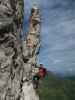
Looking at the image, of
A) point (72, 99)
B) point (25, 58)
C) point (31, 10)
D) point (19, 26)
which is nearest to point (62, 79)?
point (72, 99)

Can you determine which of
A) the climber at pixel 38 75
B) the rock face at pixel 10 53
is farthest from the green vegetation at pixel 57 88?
the rock face at pixel 10 53

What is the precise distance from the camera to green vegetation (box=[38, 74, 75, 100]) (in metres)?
14.1

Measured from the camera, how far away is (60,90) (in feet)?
49.2

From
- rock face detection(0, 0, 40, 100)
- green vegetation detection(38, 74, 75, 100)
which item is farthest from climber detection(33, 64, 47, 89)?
green vegetation detection(38, 74, 75, 100)

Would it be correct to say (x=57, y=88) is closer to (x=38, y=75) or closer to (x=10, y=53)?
(x=38, y=75)

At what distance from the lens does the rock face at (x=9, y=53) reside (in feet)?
12.4

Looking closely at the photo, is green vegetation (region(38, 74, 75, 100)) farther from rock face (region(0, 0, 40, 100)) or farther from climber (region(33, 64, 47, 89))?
rock face (region(0, 0, 40, 100))

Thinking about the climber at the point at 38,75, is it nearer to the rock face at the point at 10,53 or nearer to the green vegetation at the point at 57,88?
the rock face at the point at 10,53

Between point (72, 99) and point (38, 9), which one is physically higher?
point (38, 9)

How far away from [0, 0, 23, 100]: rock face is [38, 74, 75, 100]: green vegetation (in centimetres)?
987

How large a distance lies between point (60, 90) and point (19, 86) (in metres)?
11.1

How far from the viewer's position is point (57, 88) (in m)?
15.4

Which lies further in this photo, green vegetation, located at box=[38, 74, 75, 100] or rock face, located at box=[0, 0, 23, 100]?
green vegetation, located at box=[38, 74, 75, 100]

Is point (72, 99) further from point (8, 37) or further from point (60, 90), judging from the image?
point (8, 37)
